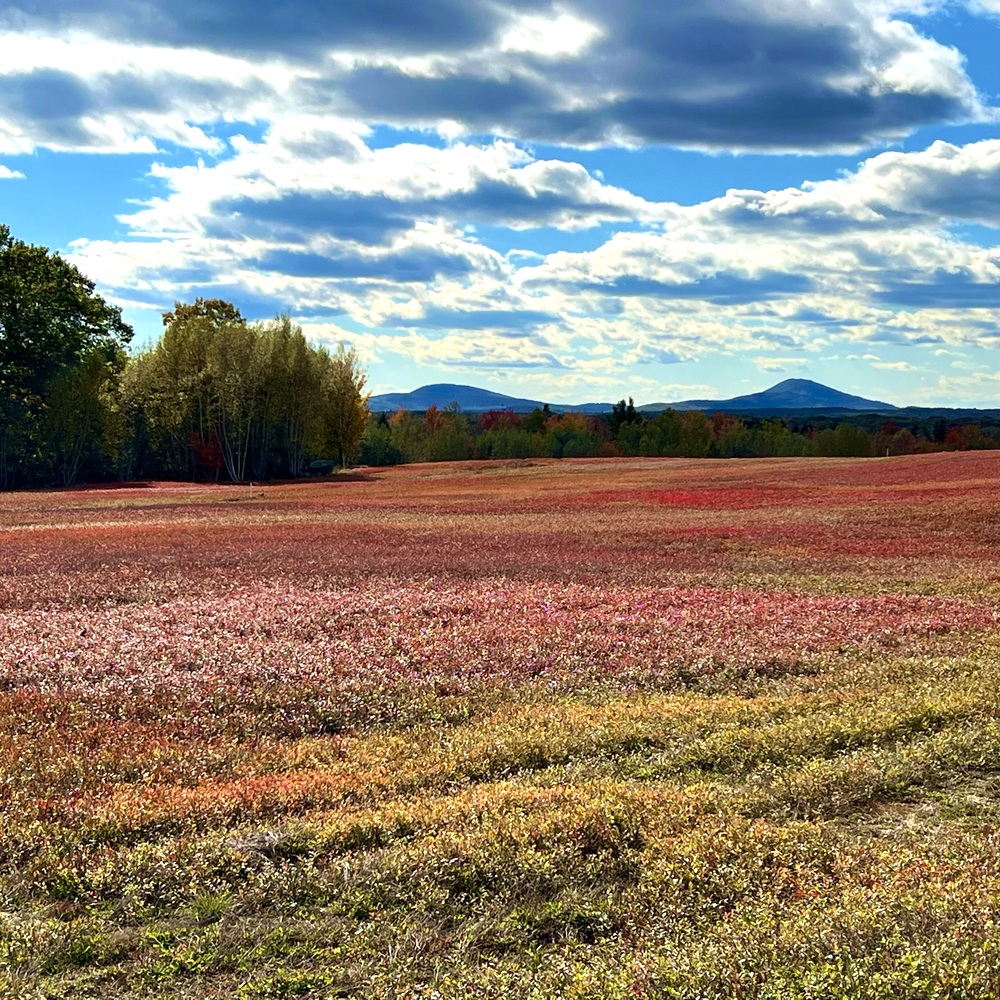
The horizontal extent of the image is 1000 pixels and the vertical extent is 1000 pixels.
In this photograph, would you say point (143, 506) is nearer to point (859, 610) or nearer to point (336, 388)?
point (859, 610)

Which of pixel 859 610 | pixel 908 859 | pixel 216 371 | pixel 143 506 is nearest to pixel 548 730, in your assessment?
pixel 908 859

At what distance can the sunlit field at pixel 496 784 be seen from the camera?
20.3ft

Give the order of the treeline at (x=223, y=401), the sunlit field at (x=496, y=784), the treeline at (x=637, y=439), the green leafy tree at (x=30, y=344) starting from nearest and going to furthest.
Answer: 1. the sunlit field at (x=496, y=784)
2. the green leafy tree at (x=30, y=344)
3. the treeline at (x=223, y=401)
4. the treeline at (x=637, y=439)

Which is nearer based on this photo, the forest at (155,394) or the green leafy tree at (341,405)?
the forest at (155,394)

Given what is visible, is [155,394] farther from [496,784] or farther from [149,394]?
[496,784]

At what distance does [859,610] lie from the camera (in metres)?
19.0

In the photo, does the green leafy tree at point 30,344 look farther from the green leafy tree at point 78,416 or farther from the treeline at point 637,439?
the treeline at point 637,439

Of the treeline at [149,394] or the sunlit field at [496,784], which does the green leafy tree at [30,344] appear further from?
the sunlit field at [496,784]

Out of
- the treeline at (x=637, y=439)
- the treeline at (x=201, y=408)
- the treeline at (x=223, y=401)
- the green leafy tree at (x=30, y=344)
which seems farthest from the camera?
the treeline at (x=637, y=439)

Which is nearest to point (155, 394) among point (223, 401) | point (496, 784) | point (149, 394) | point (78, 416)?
point (149, 394)

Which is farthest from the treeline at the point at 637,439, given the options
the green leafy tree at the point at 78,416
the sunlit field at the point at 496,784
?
the sunlit field at the point at 496,784

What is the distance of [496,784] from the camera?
30.8 feet

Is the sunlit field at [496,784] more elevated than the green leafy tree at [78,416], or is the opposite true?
the green leafy tree at [78,416]

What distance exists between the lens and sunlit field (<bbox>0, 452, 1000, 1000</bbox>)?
618 centimetres
